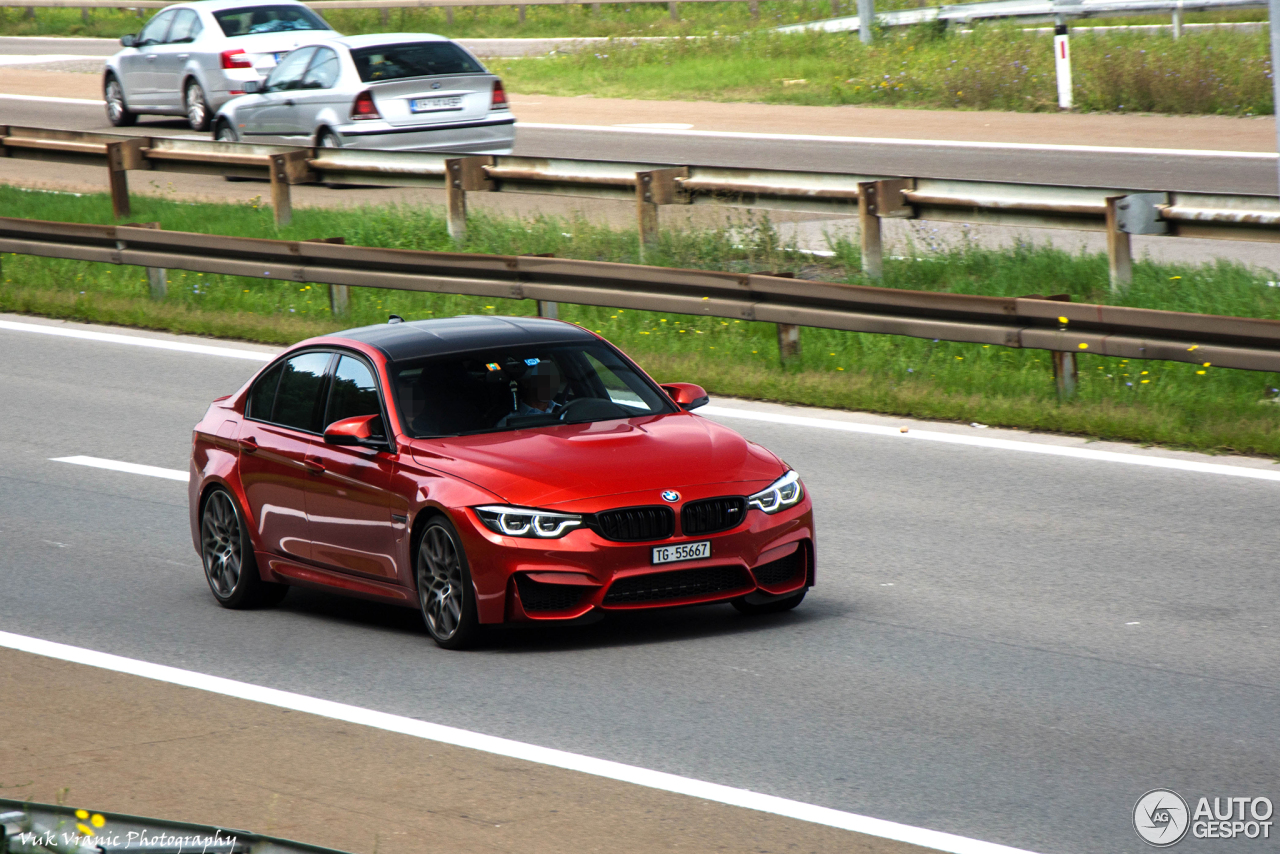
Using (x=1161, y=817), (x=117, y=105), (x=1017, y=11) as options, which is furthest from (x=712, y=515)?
(x=1017, y=11)

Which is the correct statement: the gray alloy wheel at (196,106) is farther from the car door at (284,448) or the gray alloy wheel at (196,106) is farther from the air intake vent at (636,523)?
the air intake vent at (636,523)

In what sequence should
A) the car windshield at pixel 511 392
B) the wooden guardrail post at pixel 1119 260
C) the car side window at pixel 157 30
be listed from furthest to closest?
the car side window at pixel 157 30
the wooden guardrail post at pixel 1119 260
the car windshield at pixel 511 392

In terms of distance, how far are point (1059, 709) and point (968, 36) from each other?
1144 inches

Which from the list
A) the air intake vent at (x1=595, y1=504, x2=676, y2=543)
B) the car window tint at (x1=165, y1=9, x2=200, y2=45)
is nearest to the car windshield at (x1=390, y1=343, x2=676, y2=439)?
the air intake vent at (x1=595, y1=504, x2=676, y2=543)

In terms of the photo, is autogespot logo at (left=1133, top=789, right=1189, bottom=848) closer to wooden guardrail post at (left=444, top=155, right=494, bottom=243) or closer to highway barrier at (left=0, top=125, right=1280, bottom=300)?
highway barrier at (left=0, top=125, right=1280, bottom=300)

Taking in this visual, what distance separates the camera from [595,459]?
8.30 meters

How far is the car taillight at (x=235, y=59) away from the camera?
1150 inches

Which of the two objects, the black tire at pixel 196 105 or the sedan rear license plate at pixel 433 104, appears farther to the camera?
the black tire at pixel 196 105

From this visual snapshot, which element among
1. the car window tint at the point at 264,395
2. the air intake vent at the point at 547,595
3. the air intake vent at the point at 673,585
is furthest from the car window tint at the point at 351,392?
the air intake vent at the point at 673,585

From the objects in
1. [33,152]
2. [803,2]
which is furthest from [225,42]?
[803,2]

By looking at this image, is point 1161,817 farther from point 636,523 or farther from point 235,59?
point 235,59

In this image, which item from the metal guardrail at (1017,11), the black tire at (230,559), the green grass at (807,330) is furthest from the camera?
the metal guardrail at (1017,11)

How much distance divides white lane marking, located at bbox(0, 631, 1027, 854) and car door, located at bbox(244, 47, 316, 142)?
16.6 meters

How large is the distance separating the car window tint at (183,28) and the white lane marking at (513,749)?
22638 millimetres
